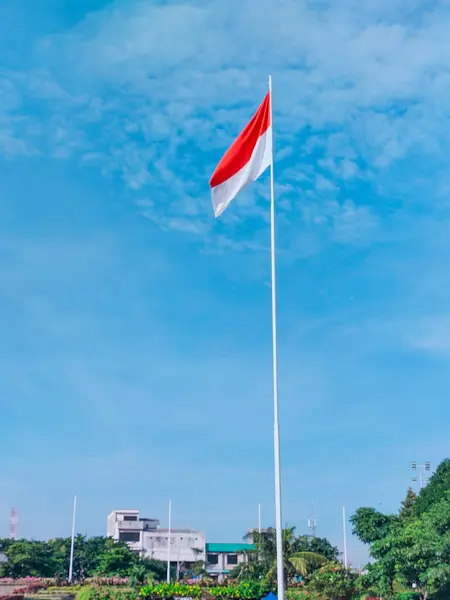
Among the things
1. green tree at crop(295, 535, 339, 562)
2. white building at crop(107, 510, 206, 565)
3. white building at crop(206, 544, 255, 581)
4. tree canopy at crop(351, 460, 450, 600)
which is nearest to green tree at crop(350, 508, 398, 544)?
tree canopy at crop(351, 460, 450, 600)

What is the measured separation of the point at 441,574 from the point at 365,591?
39.7 ft

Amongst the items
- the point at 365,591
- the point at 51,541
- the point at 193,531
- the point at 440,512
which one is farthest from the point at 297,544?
the point at 193,531

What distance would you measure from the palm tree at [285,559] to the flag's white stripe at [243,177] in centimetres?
3062

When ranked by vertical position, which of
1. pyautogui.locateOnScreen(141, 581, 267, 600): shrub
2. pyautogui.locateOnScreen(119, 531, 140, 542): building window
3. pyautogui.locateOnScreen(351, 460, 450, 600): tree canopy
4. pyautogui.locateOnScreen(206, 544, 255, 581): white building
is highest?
pyautogui.locateOnScreen(119, 531, 140, 542): building window

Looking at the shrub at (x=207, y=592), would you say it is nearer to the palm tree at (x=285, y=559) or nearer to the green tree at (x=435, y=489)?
the palm tree at (x=285, y=559)

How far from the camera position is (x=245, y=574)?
47.0m

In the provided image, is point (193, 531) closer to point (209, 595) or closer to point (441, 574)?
point (209, 595)

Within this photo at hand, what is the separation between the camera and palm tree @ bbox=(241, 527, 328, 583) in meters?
43.0

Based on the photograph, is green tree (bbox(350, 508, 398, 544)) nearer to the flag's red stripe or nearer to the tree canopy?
the tree canopy

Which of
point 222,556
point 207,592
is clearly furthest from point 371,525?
point 222,556

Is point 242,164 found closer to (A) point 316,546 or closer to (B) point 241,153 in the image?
(B) point 241,153

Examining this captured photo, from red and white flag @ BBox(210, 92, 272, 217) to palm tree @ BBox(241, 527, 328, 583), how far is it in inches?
1209

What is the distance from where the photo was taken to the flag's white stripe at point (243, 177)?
16.3m

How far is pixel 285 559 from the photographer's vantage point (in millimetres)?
43719
